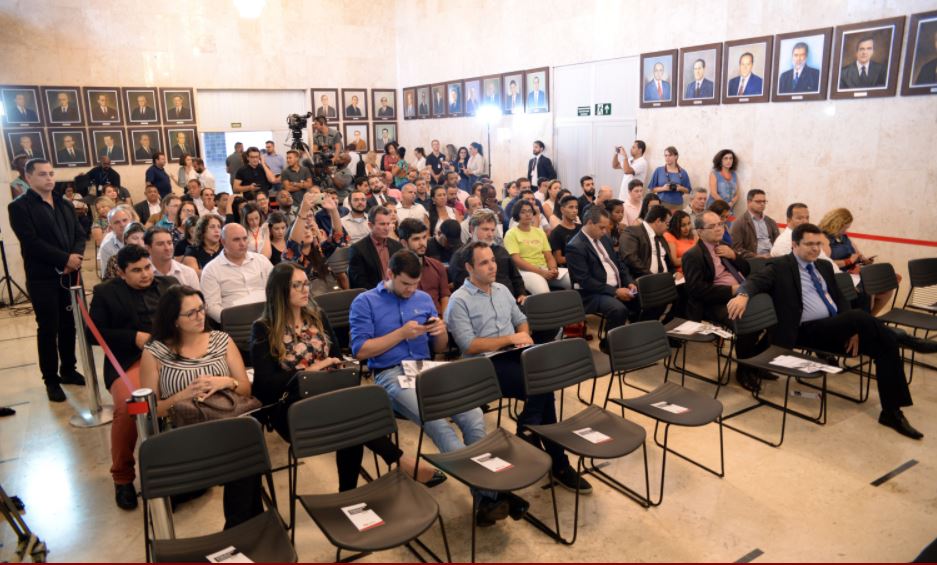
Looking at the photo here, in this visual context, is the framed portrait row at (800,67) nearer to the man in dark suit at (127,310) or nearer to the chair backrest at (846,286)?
the chair backrest at (846,286)

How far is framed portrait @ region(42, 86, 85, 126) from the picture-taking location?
13305 mm

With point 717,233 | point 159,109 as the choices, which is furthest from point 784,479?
point 159,109

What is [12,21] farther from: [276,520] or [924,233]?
[924,233]

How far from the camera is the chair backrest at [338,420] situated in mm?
3078

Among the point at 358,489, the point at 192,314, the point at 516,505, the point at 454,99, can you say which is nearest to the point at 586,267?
the point at 516,505

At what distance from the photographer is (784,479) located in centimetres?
401

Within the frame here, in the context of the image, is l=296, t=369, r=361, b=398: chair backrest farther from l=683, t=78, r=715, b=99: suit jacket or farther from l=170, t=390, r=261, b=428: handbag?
l=683, t=78, r=715, b=99: suit jacket

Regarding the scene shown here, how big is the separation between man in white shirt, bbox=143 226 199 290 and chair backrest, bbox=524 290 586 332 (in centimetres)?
263

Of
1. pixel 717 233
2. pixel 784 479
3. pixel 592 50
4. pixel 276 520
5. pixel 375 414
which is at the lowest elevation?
pixel 784 479

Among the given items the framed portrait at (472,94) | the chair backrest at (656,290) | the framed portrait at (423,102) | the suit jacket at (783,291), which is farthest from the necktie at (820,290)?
the framed portrait at (423,102)

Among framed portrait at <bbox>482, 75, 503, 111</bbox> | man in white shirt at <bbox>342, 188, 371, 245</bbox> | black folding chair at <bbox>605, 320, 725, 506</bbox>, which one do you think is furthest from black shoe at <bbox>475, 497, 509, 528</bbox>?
framed portrait at <bbox>482, 75, 503, 111</bbox>

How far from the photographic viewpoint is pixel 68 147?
13594mm

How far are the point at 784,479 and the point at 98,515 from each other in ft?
13.8

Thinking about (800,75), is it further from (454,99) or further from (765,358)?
(454,99)
